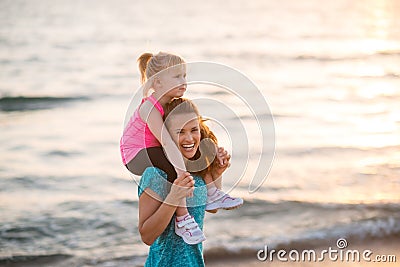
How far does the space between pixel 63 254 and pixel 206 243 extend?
1223 millimetres

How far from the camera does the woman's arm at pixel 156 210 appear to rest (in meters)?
2.73

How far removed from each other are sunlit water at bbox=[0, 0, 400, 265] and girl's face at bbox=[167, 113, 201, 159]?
239 mm

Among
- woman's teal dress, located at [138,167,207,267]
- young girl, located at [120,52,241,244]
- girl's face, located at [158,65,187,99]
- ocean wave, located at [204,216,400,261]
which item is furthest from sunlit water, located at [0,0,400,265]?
girl's face, located at [158,65,187,99]

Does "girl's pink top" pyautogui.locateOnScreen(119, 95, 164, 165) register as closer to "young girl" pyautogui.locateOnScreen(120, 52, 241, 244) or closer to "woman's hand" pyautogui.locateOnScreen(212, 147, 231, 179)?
"young girl" pyautogui.locateOnScreen(120, 52, 241, 244)

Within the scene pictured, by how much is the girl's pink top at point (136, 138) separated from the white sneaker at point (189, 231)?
29cm

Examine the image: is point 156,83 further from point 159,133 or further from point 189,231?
point 189,231

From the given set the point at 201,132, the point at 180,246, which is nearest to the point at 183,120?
the point at 201,132

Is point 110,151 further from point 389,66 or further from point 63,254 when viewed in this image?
point 389,66

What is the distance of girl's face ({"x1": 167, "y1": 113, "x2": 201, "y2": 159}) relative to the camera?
276 centimetres

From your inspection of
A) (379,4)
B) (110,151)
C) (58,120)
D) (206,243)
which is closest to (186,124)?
(206,243)

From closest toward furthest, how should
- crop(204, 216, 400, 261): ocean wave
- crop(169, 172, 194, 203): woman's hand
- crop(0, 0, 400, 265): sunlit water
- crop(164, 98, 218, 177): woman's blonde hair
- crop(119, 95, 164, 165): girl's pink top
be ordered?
crop(169, 172, 194, 203): woman's hand, crop(164, 98, 218, 177): woman's blonde hair, crop(119, 95, 164, 165): girl's pink top, crop(204, 216, 400, 261): ocean wave, crop(0, 0, 400, 265): sunlit water

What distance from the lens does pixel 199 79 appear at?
3021mm

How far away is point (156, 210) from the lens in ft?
9.14

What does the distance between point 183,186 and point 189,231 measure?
0.27 meters
